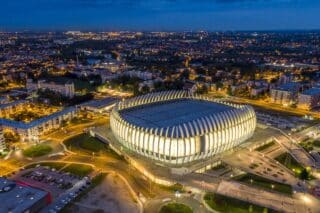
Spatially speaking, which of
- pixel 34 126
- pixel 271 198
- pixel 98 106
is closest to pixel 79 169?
pixel 34 126

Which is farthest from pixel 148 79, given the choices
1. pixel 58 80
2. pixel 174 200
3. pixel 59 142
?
pixel 174 200

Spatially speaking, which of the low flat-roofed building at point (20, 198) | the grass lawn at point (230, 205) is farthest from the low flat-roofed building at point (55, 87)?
the grass lawn at point (230, 205)

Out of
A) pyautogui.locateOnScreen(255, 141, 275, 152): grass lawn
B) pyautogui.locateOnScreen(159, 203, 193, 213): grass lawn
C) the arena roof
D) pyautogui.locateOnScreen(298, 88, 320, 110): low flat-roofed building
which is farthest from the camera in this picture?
pyautogui.locateOnScreen(298, 88, 320, 110): low flat-roofed building

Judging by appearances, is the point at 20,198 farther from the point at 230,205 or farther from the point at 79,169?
the point at 230,205

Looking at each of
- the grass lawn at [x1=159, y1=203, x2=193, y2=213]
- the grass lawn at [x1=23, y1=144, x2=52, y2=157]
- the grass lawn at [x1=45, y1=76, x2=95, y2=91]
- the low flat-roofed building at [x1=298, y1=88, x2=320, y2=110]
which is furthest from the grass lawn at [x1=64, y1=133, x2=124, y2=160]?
the low flat-roofed building at [x1=298, y1=88, x2=320, y2=110]

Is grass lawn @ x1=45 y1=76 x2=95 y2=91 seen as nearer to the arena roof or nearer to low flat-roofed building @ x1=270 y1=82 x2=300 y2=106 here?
the arena roof

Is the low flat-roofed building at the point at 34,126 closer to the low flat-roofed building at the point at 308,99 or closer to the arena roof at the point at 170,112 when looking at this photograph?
the arena roof at the point at 170,112

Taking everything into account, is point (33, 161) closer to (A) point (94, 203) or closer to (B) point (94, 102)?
(A) point (94, 203)
